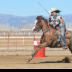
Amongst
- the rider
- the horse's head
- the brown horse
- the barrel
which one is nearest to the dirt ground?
the barrel

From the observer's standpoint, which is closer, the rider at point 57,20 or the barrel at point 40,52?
the rider at point 57,20

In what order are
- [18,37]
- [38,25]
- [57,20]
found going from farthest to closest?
[18,37] → [38,25] → [57,20]

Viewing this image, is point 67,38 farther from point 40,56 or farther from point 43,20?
point 40,56

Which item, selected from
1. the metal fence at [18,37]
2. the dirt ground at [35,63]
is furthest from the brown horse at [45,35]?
the metal fence at [18,37]

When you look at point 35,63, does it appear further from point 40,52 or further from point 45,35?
point 40,52

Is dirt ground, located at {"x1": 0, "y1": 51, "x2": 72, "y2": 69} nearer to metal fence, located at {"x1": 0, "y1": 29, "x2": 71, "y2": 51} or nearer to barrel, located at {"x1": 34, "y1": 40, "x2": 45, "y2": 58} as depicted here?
barrel, located at {"x1": 34, "y1": 40, "x2": 45, "y2": 58}

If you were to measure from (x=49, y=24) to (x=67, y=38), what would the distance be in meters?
0.99

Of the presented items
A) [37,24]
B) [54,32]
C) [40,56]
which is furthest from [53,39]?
[40,56]

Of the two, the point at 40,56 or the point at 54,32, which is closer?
the point at 54,32

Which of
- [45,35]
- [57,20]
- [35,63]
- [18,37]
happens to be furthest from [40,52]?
[18,37]

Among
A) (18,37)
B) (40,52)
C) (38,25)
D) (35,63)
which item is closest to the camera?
(38,25)

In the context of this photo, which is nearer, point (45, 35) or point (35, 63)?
point (45, 35)

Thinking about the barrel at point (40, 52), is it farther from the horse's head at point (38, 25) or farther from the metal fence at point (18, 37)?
the metal fence at point (18, 37)

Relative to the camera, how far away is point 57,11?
31.1 feet
